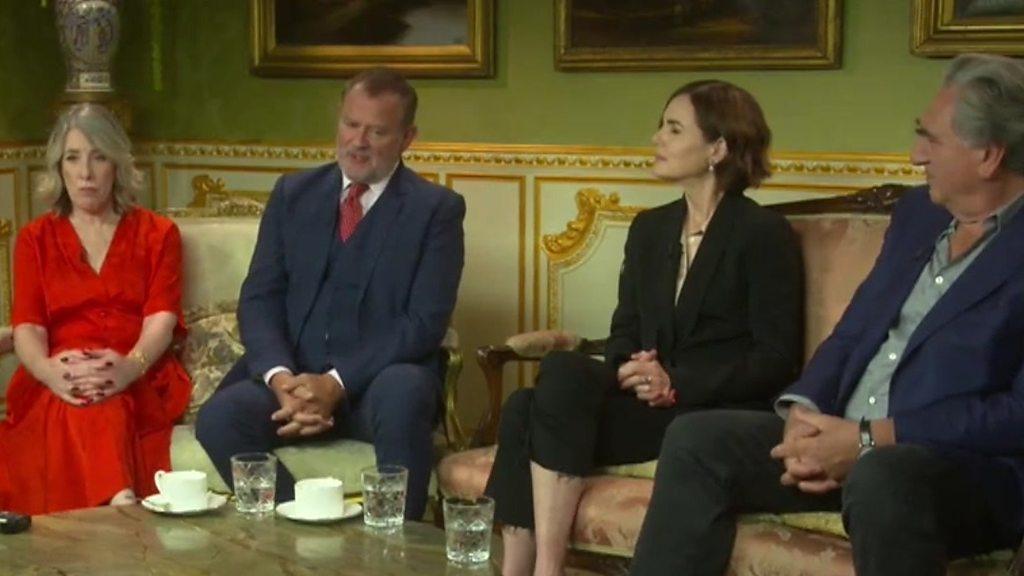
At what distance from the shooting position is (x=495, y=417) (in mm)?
4477

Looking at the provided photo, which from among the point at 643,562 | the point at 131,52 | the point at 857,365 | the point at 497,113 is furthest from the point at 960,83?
the point at 131,52

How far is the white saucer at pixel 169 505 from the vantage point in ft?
11.3

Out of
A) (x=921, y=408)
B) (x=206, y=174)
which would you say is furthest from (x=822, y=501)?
(x=206, y=174)

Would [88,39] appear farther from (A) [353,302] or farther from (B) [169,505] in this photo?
(B) [169,505]

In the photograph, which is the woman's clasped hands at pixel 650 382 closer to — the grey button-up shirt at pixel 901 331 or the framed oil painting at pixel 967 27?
the grey button-up shirt at pixel 901 331

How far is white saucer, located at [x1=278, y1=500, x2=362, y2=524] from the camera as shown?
3363 mm

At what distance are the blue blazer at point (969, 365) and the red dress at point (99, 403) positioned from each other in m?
1.85

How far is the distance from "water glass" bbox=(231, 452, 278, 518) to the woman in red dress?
0.89 metres

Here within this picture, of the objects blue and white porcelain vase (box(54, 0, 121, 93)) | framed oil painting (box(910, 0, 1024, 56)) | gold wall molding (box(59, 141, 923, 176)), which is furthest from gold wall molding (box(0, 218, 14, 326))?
framed oil painting (box(910, 0, 1024, 56))

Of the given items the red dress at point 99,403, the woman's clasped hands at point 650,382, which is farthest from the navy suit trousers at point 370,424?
the woman's clasped hands at point 650,382

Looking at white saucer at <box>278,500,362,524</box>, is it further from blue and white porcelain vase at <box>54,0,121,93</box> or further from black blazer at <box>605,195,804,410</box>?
blue and white porcelain vase at <box>54,0,121,93</box>

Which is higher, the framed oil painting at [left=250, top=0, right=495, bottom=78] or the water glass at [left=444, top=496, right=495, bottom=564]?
the framed oil painting at [left=250, top=0, right=495, bottom=78]

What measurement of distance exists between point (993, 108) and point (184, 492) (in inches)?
71.2

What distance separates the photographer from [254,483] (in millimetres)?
3445
